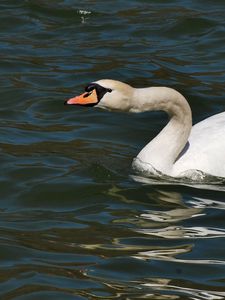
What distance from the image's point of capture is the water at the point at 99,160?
23.6ft

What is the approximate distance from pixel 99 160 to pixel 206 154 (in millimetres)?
1083

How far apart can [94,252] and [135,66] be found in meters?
5.73

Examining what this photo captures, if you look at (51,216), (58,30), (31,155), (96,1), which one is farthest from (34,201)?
(96,1)

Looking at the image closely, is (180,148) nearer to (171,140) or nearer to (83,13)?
(171,140)

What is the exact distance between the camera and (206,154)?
9.41 m

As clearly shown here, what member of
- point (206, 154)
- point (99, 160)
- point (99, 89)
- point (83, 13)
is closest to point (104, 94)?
point (99, 89)

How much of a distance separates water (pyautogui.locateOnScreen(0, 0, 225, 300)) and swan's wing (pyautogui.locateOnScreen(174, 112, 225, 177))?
198 mm

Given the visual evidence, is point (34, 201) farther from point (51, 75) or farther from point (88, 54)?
point (88, 54)

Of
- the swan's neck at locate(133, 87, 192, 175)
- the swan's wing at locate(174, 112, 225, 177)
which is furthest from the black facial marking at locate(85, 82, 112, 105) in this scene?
the swan's wing at locate(174, 112, 225, 177)

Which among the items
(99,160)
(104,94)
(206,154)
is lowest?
(99,160)

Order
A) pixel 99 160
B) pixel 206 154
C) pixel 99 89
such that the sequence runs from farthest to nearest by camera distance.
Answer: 1. pixel 99 160
2. pixel 206 154
3. pixel 99 89

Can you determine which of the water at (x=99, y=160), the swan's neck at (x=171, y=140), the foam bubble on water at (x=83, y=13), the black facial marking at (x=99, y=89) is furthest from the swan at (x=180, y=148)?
the foam bubble on water at (x=83, y=13)

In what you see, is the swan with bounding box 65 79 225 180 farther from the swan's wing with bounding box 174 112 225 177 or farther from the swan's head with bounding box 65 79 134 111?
the swan's head with bounding box 65 79 134 111

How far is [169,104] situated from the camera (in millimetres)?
9227
